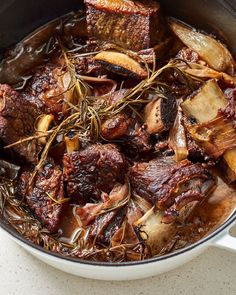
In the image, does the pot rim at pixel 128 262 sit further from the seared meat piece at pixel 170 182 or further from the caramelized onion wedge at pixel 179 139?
the caramelized onion wedge at pixel 179 139

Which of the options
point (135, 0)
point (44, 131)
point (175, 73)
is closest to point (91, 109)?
point (44, 131)

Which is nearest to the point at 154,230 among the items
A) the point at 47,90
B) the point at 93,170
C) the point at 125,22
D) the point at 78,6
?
the point at 93,170

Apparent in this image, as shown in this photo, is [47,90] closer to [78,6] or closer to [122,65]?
[122,65]

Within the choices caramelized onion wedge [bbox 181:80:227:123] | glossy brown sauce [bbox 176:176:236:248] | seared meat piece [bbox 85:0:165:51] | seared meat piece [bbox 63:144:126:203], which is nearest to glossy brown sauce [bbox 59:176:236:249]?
glossy brown sauce [bbox 176:176:236:248]

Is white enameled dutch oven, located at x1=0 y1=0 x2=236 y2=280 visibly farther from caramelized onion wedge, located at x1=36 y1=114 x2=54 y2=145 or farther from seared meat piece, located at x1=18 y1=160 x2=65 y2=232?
caramelized onion wedge, located at x1=36 y1=114 x2=54 y2=145

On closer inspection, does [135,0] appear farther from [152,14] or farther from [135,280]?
[135,280]

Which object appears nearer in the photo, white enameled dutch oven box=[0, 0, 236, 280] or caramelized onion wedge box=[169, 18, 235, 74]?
white enameled dutch oven box=[0, 0, 236, 280]

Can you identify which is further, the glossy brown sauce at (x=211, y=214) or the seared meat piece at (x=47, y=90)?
the seared meat piece at (x=47, y=90)

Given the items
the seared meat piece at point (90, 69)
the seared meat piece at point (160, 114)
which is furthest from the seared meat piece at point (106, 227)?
the seared meat piece at point (90, 69)
